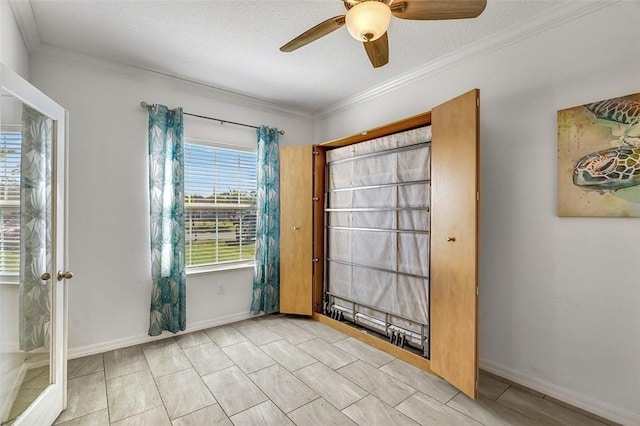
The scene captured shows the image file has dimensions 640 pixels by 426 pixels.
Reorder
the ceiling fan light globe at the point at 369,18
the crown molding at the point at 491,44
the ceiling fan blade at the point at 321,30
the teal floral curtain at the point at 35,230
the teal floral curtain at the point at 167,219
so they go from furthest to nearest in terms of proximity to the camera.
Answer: the teal floral curtain at the point at 167,219
the crown molding at the point at 491,44
the teal floral curtain at the point at 35,230
the ceiling fan blade at the point at 321,30
the ceiling fan light globe at the point at 369,18

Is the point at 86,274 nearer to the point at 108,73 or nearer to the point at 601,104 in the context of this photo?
the point at 108,73

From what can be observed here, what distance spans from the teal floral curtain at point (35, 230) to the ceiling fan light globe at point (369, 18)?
1.91m

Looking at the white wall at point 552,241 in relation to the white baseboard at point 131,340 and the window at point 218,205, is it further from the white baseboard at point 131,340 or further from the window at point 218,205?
the white baseboard at point 131,340

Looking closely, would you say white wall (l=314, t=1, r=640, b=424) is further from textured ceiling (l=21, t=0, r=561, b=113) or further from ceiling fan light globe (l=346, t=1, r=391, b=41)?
ceiling fan light globe (l=346, t=1, r=391, b=41)

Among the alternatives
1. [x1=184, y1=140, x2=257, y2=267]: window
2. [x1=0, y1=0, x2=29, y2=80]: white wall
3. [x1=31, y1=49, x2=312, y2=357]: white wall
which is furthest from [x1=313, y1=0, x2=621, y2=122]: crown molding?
[x1=0, y1=0, x2=29, y2=80]: white wall

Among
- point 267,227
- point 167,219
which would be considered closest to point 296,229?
point 267,227

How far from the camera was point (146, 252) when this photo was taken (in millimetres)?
2910

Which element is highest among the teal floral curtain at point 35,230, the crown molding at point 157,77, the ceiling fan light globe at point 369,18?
the crown molding at point 157,77

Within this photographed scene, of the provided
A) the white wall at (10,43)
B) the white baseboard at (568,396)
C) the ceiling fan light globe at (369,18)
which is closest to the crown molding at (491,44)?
the ceiling fan light globe at (369,18)

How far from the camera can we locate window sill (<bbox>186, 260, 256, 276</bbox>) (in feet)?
10.5

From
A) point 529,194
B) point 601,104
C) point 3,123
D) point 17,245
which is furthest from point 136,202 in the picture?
point 601,104

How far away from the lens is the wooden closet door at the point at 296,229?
3543 millimetres

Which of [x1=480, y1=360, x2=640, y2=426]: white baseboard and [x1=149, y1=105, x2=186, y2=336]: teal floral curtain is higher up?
[x1=149, y1=105, x2=186, y2=336]: teal floral curtain

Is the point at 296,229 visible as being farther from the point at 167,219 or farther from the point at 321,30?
the point at 321,30
